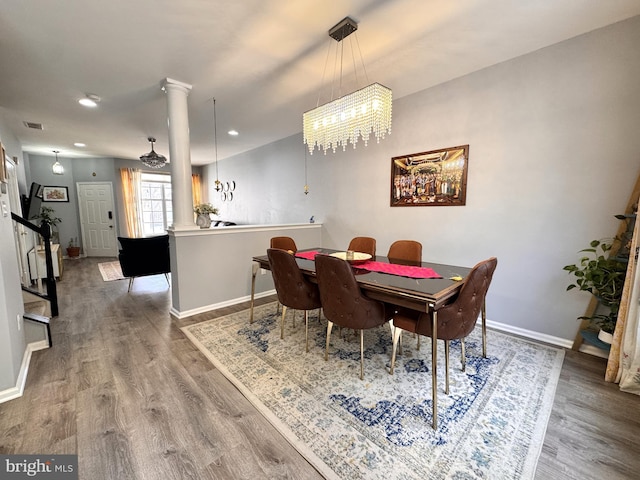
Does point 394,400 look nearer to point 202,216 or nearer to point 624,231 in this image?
point 624,231

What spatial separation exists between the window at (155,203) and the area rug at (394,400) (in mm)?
6215

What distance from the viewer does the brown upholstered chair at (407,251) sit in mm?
2674

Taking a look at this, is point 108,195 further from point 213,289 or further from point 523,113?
point 523,113

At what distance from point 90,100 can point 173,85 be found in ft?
4.34

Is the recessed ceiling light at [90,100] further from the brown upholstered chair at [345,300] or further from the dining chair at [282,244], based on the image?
the brown upholstered chair at [345,300]

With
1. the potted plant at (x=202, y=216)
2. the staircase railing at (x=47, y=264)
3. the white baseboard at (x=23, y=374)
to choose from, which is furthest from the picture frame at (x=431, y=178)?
the staircase railing at (x=47, y=264)

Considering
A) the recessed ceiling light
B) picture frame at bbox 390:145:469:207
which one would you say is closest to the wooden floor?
picture frame at bbox 390:145:469:207

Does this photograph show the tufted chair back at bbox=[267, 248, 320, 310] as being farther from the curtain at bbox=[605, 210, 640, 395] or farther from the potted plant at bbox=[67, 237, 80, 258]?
the potted plant at bbox=[67, 237, 80, 258]

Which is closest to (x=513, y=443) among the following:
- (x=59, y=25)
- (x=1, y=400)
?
(x=1, y=400)

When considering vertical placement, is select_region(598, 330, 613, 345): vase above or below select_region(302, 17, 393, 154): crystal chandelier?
below

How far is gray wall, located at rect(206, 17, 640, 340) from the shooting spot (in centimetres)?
208

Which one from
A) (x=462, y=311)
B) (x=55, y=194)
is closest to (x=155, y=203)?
(x=55, y=194)

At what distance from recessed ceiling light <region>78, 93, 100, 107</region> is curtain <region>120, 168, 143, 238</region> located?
156 inches

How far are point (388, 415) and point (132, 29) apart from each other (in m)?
3.30
